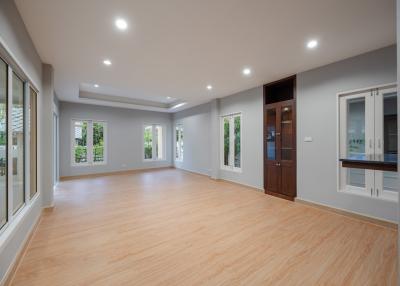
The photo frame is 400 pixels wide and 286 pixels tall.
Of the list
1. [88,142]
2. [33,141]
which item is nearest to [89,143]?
[88,142]

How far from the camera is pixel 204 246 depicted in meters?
2.35

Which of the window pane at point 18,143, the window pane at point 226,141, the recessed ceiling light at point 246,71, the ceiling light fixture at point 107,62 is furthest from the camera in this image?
the window pane at point 226,141

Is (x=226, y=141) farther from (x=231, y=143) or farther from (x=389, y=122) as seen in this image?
Answer: (x=389, y=122)

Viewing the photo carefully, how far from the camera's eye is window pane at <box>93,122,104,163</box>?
7.27 metres

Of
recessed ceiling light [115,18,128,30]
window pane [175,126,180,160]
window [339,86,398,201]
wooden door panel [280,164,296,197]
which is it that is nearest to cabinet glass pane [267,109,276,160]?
wooden door panel [280,164,296,197]

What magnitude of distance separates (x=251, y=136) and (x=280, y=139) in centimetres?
91

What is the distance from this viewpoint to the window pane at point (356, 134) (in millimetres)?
3246

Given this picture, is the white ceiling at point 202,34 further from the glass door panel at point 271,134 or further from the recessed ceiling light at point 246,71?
→ the glass door panel at point 271,134

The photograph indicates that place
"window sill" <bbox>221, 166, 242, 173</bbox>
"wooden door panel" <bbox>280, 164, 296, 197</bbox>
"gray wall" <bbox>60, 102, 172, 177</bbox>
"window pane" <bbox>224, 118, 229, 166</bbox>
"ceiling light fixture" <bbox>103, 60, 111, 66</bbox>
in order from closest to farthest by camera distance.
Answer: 1. "ceiling light fixture" <bbox>103, 60, 111, 66</bbox>
2. "wooden door panel" <bbox>280, 164, 296, 197</bbox>
3. "window sill" <bbox>221, 166, 242, 173</bbox>
4. "window pane" <bbox>224, 118, 229, 166</bbox>
5. "gray wall" <bbox>60, 102, 172, 177</bbox>

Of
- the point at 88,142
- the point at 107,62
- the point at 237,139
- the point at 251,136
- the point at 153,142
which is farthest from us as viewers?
the point at 153,142

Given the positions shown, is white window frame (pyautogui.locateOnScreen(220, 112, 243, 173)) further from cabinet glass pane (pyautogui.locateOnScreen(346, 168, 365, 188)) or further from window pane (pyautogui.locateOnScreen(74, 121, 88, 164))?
window pane (pyautogui.locateOnScreen(74, 121, 88, 164))

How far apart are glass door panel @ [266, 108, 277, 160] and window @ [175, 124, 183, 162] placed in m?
4.74

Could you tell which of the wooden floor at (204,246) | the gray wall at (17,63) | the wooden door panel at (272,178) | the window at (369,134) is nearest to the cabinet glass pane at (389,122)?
the window at (369,134)

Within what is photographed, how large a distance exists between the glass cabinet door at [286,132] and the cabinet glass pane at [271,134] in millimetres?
229
